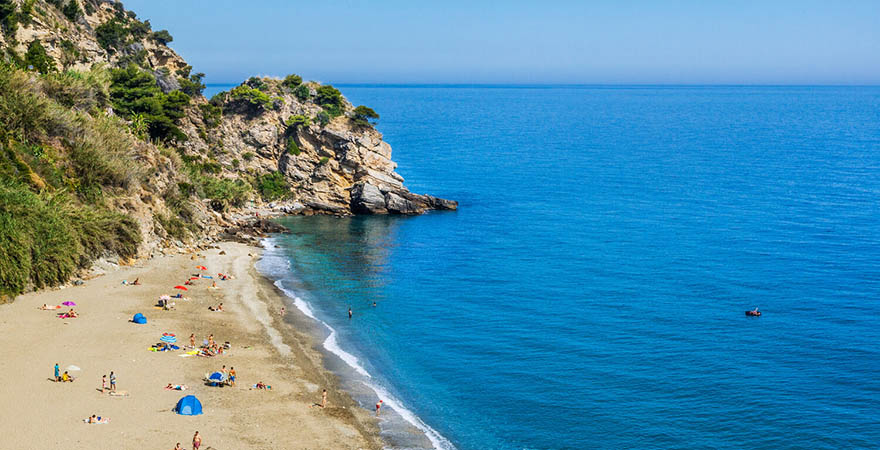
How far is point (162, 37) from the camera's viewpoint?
124m

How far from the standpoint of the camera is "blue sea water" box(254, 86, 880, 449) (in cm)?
4288

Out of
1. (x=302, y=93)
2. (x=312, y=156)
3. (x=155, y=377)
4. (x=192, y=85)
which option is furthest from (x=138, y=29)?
(x=155, y=377)

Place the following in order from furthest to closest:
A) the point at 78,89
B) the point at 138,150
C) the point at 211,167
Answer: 1. the point at 211,167
2. the point at 138,150
3. the point at 78,89

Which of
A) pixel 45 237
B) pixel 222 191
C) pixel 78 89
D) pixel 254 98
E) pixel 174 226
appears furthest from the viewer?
pixel 254 98

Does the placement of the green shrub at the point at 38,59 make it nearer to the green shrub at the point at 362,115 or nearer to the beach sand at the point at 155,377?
the beach sand at the point at 155,377

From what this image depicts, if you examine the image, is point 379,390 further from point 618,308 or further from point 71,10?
point 71,10

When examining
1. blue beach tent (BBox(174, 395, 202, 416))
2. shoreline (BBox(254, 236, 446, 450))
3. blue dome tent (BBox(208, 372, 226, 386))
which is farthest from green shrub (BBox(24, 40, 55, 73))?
blue beach tent (BBox(174, 395, 202, 416))

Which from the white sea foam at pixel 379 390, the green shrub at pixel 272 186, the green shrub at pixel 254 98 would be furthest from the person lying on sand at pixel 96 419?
the green shrub at pixel 254 98

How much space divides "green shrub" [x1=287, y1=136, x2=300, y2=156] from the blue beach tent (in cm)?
7427

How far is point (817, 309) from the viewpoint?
197ft

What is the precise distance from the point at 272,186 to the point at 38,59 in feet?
110

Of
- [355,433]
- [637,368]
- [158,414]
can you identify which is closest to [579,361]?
[637,368]

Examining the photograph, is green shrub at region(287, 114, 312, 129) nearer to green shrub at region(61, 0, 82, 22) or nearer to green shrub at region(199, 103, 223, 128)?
green shrub at region(199, 103, 223, 128)

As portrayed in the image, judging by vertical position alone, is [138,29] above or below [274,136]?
above
